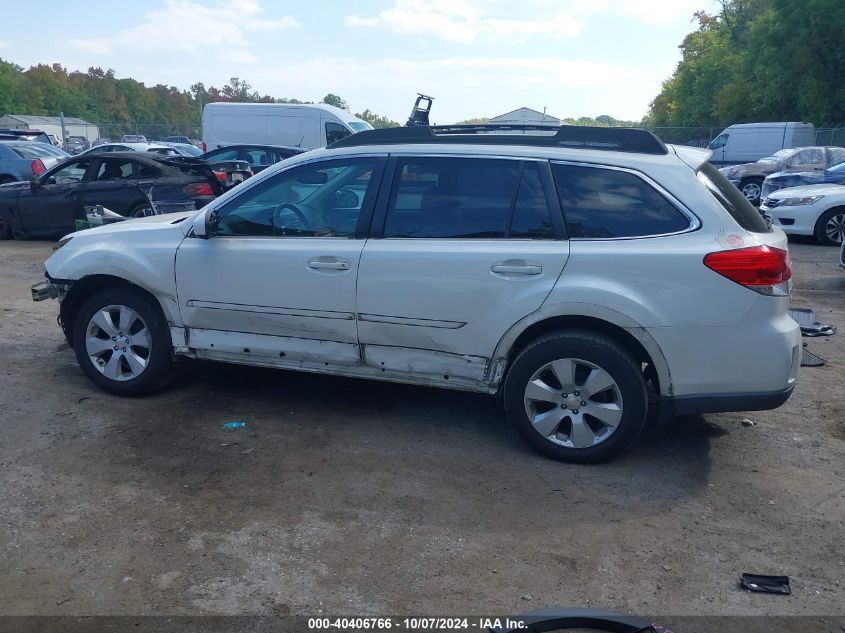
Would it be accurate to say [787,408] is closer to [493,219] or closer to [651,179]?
[651,179]

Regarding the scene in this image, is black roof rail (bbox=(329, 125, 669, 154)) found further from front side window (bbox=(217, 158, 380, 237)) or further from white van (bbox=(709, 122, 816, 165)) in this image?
white van (bbox=(709, 122, 816, 165))

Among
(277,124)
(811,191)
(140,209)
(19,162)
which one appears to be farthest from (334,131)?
(811,191)

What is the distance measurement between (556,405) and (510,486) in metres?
0.56

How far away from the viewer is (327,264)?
4.86 m

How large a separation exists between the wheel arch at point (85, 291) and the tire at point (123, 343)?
0.03m

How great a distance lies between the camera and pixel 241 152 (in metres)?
16.2

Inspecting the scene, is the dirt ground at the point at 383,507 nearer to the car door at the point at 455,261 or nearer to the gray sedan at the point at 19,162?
the car door at the point at 455,261

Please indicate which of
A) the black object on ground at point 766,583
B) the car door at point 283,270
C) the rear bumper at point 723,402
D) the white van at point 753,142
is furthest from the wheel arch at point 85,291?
the white van at point 753,142

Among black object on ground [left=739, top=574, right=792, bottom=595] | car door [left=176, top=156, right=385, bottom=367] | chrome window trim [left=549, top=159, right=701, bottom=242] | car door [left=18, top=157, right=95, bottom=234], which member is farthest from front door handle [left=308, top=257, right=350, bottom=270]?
car door [left=18, top=157, right=95, bottom=234]

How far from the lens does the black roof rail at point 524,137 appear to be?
15.3ft

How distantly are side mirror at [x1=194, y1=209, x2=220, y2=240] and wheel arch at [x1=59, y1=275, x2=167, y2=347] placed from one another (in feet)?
2.00

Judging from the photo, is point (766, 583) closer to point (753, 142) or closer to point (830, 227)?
point (830, 227)

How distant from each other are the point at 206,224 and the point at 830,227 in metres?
11.5

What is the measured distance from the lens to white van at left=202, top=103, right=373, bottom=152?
19.2 m
